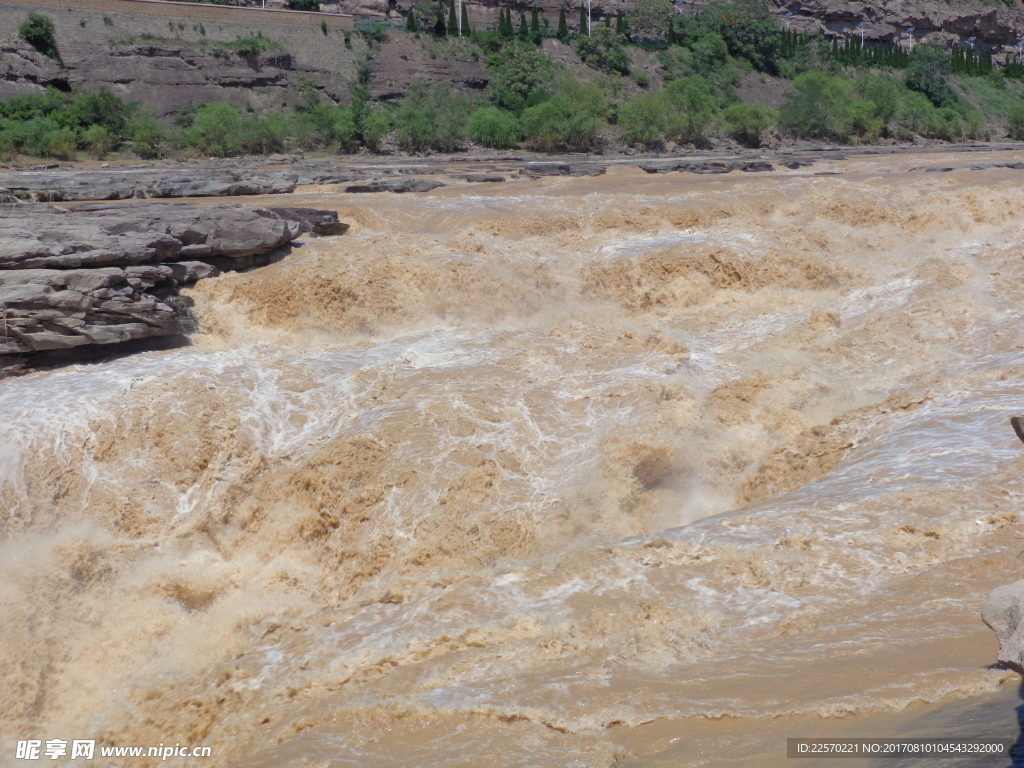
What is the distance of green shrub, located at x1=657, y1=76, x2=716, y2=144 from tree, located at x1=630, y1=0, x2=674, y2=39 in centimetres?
1884

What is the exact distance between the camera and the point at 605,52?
51.8 m

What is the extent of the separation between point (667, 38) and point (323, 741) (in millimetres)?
58332

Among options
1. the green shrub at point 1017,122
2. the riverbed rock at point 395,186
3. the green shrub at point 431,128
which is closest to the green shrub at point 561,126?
the green shrub at point 431,128

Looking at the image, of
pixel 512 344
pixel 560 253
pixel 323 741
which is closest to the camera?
pixel 323 741

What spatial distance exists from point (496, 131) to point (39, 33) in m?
19.9

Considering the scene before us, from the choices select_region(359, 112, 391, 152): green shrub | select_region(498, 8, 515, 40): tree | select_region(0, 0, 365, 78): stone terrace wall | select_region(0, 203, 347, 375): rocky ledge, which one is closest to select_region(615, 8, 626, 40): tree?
select_region(498, 8, 515, 40): tree

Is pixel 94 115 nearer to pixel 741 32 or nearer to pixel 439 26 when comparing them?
pixel 439 26

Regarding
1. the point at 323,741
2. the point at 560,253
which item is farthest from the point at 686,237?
the point at 323,741

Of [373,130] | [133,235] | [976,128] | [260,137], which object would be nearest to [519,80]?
[373,130]

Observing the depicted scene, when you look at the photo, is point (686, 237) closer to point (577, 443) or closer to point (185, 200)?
point (577, 443)

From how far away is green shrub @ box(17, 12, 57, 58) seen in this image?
38.3 m

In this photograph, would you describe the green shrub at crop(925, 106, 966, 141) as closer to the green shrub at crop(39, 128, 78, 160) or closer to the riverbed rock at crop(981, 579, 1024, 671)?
the green shrub at crop(39, 128, 78, 160)

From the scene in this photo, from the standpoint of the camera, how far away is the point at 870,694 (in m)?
4.74

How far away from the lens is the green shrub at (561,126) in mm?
35906
